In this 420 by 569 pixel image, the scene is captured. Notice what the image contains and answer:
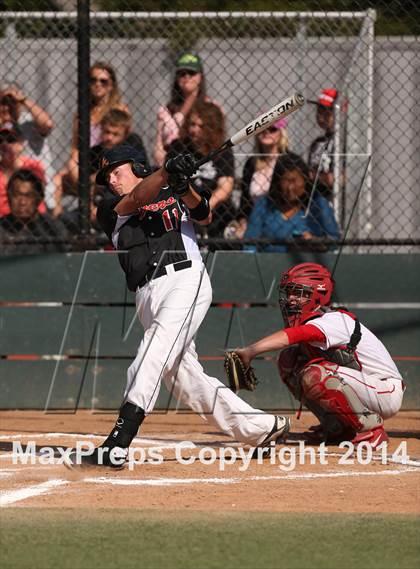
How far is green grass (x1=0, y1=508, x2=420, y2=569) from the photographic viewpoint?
152 inches

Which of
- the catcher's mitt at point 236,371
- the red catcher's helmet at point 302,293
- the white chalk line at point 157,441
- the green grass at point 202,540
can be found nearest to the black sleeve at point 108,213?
the catcher's mitt at point 236,371

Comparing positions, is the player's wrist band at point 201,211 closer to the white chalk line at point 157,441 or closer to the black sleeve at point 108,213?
the black sleeve at point 108,213

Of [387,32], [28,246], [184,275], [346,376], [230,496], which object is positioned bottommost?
[230,496]

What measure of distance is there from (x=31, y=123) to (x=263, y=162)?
1883 millimetres

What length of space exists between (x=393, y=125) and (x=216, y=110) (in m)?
1.41

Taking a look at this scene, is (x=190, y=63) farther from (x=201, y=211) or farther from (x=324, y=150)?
(x=201, y=211)

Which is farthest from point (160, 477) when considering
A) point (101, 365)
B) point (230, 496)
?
point (101, 365)

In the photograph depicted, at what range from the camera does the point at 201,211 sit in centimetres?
610

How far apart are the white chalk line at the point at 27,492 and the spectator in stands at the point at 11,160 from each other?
3.62m

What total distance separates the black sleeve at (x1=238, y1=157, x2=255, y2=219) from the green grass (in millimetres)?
4192

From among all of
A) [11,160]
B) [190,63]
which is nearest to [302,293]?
[190,63]

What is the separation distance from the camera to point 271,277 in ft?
27.8

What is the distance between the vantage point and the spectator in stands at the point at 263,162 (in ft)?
27.7

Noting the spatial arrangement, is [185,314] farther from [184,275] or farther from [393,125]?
[393,125]
